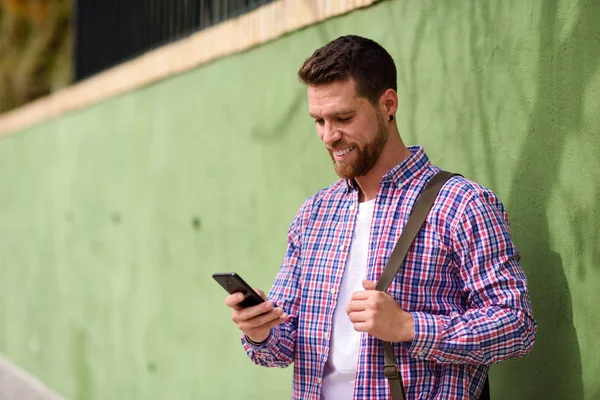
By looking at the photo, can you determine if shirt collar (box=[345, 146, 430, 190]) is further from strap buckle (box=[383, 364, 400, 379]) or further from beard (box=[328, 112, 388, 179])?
strap buckle (box=[383, 364, 400, 379])

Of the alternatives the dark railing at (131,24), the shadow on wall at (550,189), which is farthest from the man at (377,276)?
the dark railing at (131,24)

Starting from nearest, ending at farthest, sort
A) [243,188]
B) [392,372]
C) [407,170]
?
1. [392,372]
2. [407,170]
3. [243,188]

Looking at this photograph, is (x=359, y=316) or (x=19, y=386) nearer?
(x=359, y=316)

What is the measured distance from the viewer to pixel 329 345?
9.41 ft

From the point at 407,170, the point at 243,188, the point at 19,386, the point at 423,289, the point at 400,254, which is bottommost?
the point at 19,386

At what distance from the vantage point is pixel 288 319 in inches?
120

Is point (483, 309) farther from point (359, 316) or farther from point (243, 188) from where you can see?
point (243, 188)

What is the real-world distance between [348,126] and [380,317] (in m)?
0.64

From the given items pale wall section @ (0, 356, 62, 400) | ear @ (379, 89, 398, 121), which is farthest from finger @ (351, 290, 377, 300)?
pale wall section @ (0, 356, 62, 400)

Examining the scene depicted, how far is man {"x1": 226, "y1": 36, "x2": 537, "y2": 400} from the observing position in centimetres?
256

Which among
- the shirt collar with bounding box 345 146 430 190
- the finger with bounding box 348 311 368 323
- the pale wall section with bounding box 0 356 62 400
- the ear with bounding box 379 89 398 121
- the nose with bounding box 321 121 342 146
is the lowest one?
the pale wall section with bounding box 0 356 62 400

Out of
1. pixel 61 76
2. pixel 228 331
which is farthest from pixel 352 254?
pixel 61 76

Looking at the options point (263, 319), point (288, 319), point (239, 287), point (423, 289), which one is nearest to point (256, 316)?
point (263, 319)

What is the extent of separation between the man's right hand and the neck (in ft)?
1.61
